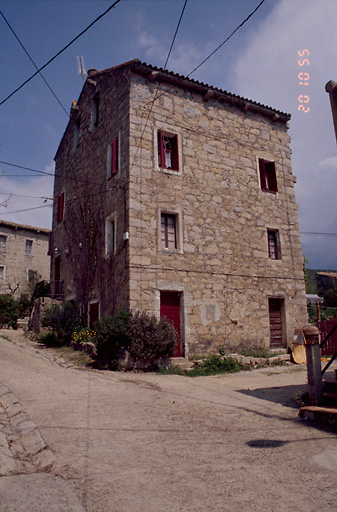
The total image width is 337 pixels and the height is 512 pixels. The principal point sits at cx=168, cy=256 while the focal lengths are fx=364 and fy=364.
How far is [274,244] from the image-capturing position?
45.3ft

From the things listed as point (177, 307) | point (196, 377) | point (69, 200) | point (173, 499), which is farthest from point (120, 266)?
point (173, 499)

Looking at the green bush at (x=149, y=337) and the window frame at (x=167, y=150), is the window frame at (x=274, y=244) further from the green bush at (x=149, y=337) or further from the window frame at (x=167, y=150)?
the green bush at (x=149, y=337)

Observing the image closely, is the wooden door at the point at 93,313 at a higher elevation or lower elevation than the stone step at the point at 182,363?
higher

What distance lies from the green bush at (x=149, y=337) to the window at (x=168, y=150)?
5.04 metres

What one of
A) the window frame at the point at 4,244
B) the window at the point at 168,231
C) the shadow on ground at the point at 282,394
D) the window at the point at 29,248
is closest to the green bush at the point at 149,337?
the window at the point at 168,231

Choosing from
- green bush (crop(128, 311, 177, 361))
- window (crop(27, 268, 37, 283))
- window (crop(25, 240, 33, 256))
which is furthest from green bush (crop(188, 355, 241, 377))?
window (crop(25, 240, 33, 256))

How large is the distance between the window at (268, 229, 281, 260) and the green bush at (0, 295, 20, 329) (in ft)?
44.9

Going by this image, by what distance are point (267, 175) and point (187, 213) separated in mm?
4731

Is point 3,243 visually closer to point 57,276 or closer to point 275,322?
point 57,276

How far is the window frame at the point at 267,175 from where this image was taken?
14086mm

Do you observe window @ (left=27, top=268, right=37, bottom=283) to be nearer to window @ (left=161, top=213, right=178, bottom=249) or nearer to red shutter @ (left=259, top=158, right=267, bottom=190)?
window @ (left=161, top=213, right=178, bottom=249)

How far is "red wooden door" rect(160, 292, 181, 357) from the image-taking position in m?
10.8

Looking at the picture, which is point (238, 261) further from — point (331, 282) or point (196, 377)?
point (331, 282)

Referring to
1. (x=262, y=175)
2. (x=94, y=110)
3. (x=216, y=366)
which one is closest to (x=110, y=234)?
(x=216, y=366)
